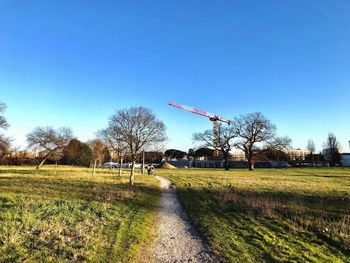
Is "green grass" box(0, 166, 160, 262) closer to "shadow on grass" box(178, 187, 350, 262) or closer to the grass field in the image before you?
the grass field

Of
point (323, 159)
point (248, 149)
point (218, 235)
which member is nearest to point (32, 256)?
point (218, 235)

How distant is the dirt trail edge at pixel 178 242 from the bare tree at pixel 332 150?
112 meters

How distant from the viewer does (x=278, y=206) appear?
15.8 m

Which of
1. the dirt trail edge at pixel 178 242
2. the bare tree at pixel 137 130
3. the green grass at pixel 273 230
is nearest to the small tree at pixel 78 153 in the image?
the bare tree at pixel 137 130

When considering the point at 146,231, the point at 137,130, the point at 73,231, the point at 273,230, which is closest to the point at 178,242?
the point at 146,231

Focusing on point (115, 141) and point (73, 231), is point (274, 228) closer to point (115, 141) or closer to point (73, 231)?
point (73, 231)

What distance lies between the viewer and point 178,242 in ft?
30.5

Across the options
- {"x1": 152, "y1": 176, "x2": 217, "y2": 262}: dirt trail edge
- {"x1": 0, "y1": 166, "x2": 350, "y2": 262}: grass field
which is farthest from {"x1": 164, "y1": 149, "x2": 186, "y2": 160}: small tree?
{"x1": 152, "y1": 176, "x2": 217, "y2": 262}: dirt trail edge

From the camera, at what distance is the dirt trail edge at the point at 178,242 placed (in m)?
7.87

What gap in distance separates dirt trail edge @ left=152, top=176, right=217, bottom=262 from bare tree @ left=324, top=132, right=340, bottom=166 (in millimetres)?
111738

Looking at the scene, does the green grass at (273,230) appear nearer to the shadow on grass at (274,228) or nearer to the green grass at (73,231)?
the shadow on grass at (274,228)

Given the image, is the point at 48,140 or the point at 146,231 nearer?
the point at 146,231

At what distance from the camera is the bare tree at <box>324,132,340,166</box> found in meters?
109

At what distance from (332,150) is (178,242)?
389 feet
